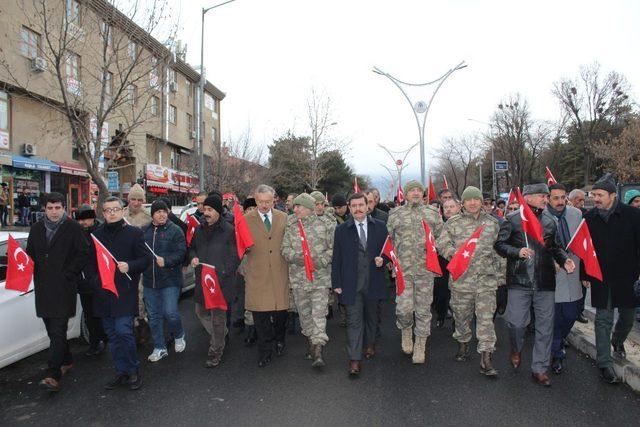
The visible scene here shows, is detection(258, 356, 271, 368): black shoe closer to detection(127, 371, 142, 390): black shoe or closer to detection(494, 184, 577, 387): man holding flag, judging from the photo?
detection(127, 371, 142, 390): black shoe

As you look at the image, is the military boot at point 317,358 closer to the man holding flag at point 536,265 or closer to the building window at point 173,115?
the man holding flag at point 536,265

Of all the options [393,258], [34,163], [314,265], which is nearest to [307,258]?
[314,265]

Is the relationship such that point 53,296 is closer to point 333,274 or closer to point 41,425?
→ point 41,425

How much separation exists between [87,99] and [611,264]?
1999cm

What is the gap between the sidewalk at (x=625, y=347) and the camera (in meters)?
4.78

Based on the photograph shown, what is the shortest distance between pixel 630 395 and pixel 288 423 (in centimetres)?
313

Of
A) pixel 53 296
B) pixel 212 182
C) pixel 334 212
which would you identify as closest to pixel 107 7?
pixel 334 212

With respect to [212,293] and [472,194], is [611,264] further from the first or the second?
[212,293]

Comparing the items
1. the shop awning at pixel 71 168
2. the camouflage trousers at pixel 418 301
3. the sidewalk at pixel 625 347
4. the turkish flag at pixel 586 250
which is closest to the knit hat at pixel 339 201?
the camouflage trousers at pixel 418 301

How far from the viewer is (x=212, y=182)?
28.1 metres

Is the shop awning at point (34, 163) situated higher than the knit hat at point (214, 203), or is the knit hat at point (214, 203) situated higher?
the shop awning at point (34, 163)

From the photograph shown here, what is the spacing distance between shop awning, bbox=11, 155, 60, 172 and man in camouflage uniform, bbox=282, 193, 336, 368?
63.2ft

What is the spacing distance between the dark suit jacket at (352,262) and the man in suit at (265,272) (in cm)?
66

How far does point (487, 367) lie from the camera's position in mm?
5188
